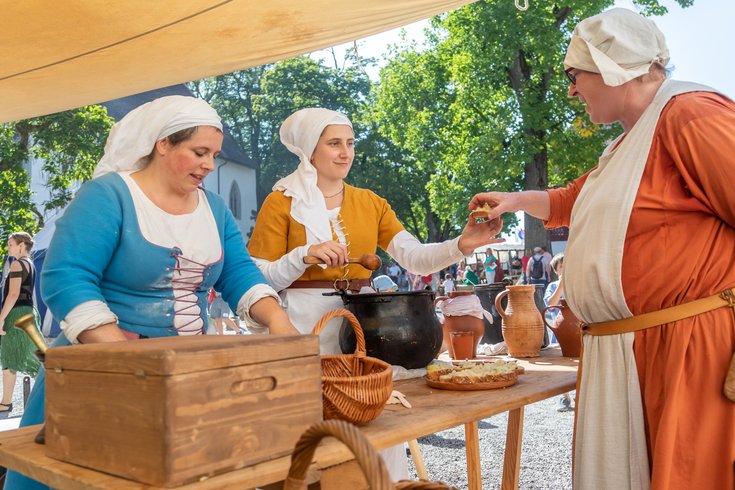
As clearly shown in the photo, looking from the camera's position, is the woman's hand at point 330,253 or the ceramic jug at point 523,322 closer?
the woman's hand at point 330,253

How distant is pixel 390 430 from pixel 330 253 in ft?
2.64

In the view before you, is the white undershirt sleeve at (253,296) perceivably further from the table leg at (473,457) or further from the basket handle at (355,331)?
the table leg at (473,457)

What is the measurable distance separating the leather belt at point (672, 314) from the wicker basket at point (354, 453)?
3.41 ft

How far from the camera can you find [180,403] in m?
1.14

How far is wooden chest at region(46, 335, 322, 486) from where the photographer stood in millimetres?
1140

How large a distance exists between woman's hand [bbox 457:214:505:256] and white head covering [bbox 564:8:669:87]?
2.71 feet

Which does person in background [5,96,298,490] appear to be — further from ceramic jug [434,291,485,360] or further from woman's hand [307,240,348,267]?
ceramic jug [434,291,485,360]

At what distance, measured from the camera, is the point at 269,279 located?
245 centimetres

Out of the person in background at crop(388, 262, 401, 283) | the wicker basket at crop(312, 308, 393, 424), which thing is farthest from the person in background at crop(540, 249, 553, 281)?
the person in background at crop(388, 262, 401, 283)

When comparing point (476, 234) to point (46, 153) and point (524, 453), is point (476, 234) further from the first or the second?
point (46, 153)

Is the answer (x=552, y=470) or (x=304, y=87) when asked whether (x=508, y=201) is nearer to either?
(x=552, y=470)

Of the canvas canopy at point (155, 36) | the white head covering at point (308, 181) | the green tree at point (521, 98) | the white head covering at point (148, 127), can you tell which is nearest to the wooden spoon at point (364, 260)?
the white head covering at point (308, 181)

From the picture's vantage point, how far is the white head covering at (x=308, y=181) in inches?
102

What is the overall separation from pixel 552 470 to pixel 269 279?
3032 millimetres
